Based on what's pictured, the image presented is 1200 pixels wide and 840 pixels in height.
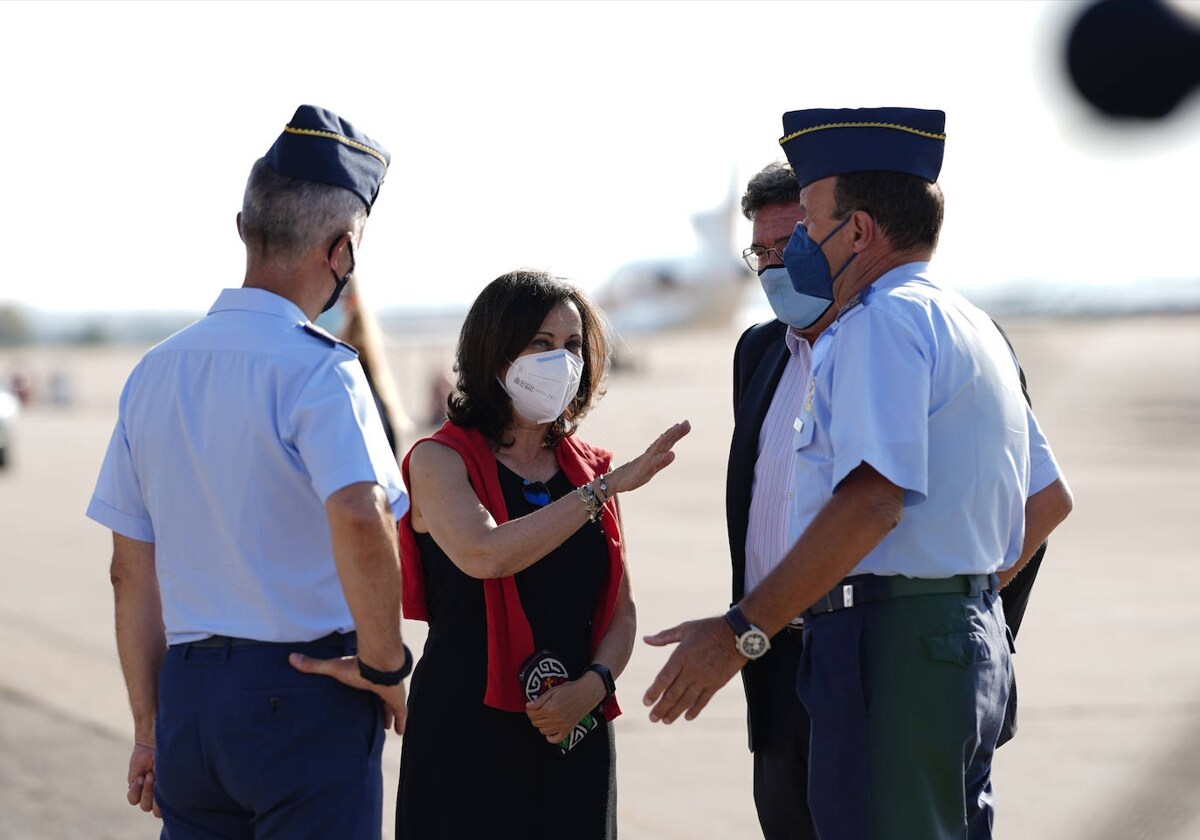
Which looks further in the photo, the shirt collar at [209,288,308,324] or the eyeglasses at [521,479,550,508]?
the eyeglasses at [521,479,550,508]

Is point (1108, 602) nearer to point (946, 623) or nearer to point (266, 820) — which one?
point (946, 623)

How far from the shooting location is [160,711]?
8.48 feet

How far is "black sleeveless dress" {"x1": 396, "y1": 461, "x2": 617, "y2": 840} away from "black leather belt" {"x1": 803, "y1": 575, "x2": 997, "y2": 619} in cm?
75

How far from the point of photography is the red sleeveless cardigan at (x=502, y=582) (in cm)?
307

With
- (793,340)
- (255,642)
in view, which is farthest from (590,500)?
(255,642)

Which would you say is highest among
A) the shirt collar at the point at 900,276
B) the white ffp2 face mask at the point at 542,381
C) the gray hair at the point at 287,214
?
the gray hair at the point at 287,214

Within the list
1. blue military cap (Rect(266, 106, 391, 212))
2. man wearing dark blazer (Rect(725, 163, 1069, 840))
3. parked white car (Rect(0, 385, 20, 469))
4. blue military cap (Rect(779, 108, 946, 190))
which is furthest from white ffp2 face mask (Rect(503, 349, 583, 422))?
parked white car (Rect(0, 385, 20, 469))

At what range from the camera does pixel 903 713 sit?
2.53m

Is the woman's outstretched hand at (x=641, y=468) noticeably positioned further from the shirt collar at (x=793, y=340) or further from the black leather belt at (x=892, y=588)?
the black leather belt at (x=892, y=588)

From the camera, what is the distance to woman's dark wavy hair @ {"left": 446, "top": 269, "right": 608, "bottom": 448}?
3223 millimetres

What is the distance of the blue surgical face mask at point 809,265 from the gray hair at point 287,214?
0.98 meters

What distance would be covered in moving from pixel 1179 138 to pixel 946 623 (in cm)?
202

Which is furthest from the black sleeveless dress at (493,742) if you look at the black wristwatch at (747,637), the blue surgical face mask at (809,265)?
the blue surgical face mask at (809,265)

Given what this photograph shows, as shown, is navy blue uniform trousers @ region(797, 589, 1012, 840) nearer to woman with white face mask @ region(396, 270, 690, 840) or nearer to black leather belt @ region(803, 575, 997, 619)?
black leather belt @ region(803, 575, 997, 619)
